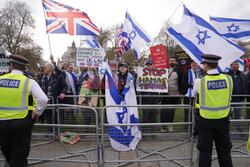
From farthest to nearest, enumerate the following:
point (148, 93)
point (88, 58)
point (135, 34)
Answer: point (135, 34), point (88, 58), point (148, 93)

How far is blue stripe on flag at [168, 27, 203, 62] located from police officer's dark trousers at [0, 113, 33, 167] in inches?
140

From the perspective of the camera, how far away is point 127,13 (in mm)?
6586

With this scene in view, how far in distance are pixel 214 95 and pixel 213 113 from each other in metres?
0.28

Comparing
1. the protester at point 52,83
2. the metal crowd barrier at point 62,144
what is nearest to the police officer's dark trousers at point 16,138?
the metal crowd barrier at point 62,144

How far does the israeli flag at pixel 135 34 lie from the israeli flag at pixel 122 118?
2468 mm

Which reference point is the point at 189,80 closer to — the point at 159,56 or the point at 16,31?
the point at 159,56

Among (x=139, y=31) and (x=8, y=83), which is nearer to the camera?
(x=8, y=83)

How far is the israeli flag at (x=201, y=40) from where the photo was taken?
3.76 meters

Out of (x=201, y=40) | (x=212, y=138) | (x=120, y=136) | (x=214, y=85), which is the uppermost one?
(x=201, y=40)

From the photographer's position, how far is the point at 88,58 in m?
6.14

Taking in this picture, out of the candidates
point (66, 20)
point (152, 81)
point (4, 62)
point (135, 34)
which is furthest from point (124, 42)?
point (4, 62)

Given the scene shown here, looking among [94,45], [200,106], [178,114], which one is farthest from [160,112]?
[94,45]

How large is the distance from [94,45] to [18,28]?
32.6 metres

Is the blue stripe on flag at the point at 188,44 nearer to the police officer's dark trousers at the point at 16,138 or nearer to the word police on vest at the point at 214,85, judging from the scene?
the word police on vest at the point at 214,85
